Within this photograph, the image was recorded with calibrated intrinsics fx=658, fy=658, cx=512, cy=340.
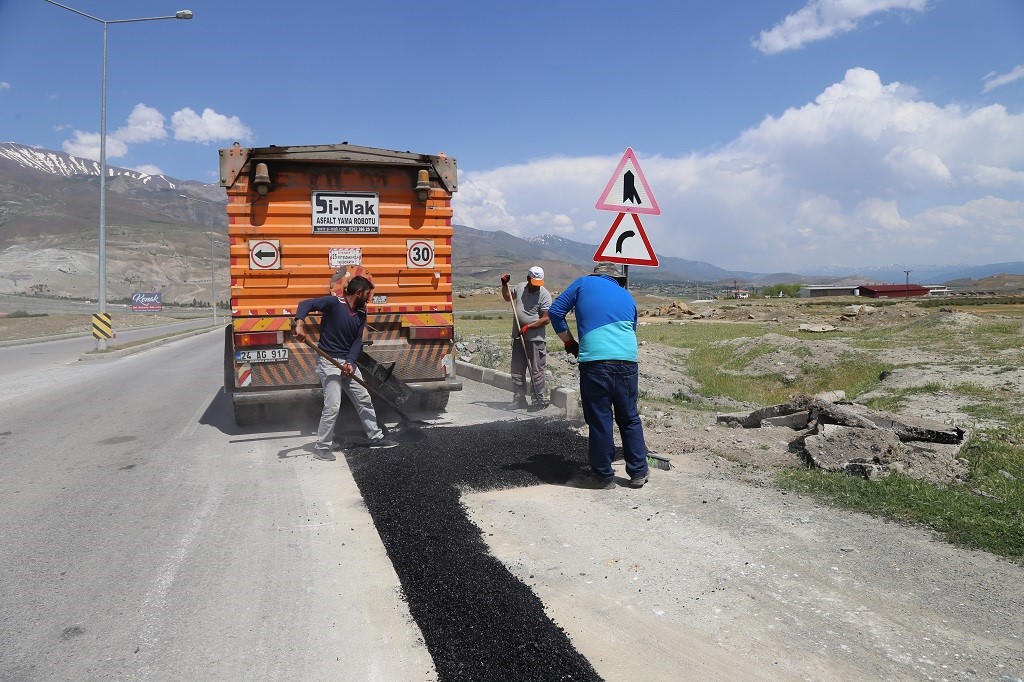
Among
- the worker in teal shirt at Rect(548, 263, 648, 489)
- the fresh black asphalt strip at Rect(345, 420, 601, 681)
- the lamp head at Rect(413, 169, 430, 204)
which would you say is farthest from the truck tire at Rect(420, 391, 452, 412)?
the worker in teal shirt at Rect(548, 263, 648, 489)

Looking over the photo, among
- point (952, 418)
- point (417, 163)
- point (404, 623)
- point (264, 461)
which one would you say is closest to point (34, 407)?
point (264, 461)

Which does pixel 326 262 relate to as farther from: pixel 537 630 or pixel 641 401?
pixel 537 630

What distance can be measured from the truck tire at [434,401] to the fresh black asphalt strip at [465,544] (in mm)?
922

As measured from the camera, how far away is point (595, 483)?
5.40 metres

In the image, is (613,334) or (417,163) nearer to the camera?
(613,334)

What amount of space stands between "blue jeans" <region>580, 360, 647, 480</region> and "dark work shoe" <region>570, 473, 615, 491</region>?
0.04 m

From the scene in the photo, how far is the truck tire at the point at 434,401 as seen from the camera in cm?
849

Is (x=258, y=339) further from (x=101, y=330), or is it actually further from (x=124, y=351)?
(x=101, y=330)

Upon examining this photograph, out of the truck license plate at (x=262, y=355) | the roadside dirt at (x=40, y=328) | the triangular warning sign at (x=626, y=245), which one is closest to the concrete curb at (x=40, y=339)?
the roadside dirt at (x=40, y=328)

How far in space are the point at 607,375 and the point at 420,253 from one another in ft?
11.8

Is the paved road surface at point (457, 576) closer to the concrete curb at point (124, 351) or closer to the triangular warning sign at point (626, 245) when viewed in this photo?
the triangular warning sign at point (626, 245)

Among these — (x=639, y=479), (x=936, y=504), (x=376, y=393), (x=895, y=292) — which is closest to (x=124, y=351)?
(x=376, y=393)

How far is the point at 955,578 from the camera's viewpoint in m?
3.51

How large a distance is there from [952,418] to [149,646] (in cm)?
776
